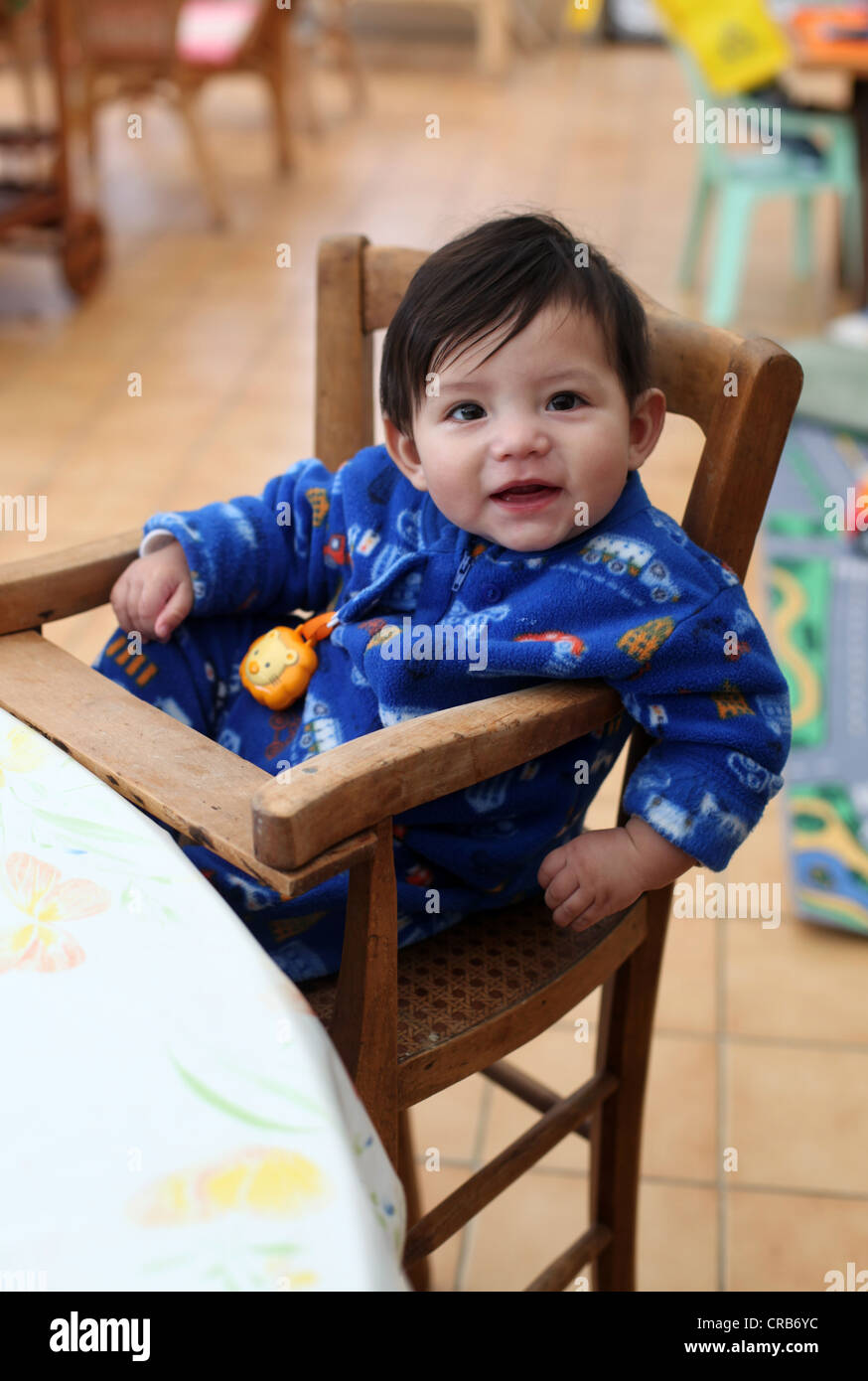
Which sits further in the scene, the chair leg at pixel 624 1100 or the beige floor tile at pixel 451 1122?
the beige floor tile at pixel 451 1122

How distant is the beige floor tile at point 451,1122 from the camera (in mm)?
1492

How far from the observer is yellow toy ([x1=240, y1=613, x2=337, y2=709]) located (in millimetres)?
1034

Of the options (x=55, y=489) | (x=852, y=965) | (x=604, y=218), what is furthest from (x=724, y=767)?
(x=604, y=218)

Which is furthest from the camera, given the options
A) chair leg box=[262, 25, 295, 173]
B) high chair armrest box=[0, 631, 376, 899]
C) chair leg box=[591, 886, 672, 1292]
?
chair leg box=[262, 25, 295, 173]

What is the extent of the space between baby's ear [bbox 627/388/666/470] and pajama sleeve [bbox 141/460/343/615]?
9.7 inches

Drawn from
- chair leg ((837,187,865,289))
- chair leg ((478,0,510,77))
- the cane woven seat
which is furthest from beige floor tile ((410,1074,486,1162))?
chair leg ((478,0,510,77))

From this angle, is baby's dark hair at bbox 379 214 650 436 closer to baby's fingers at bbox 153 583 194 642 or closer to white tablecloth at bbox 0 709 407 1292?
baby's fingers at bbox 153 583 194 642

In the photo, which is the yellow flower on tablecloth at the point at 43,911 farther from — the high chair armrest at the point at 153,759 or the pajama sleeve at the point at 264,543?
the pajama sleeve at the point at 264,543

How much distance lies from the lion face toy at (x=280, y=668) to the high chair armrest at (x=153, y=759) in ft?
0.51

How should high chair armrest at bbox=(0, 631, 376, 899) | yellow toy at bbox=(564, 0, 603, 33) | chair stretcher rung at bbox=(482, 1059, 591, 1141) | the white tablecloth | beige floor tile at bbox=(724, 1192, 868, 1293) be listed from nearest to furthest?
the white tablecloth
high chair armrest at bbox=(0, 631, 376, 899)
chair stretcher rung at bbox=(482, 1059, 591, 1141)
beige floor tile at bbox=(724, 1192, 868, 1293)
yellow toy at bbox=(564, 0, 603, 33)

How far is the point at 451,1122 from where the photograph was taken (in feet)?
5.01

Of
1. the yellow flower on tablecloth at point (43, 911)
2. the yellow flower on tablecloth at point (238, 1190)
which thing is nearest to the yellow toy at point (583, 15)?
the yellow flower on tablecloth at point (43, 911)

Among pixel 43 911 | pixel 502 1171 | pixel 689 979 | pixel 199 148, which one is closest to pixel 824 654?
pixel 689 979
